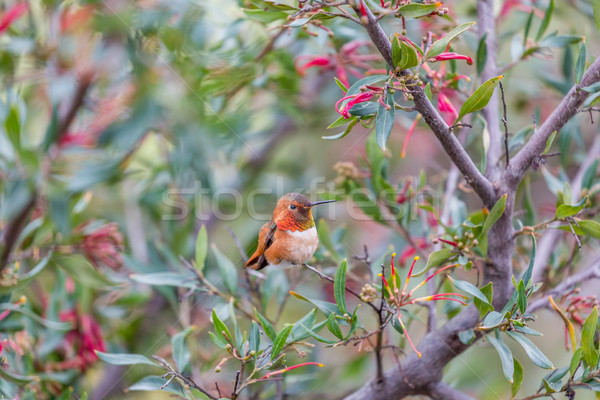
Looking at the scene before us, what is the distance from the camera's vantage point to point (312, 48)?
1.71 meters

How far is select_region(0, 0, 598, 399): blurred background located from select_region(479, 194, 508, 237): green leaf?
241mm

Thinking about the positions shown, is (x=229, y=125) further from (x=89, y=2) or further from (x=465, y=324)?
(x=465, y=324)

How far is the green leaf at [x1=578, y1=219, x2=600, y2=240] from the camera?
103 centimetres

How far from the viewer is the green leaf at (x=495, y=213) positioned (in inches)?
37.2

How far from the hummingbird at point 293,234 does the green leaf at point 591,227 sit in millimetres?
506

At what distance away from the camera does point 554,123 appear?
3.12 ft

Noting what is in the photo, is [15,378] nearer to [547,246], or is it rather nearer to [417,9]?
[417,9]

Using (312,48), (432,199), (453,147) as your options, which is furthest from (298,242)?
(312,48)

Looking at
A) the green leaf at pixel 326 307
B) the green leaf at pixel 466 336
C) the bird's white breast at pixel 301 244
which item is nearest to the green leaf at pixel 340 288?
the green leaf at pixel 326 307

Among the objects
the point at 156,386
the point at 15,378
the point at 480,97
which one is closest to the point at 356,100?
the point at 480,97

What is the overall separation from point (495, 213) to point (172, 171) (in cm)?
99

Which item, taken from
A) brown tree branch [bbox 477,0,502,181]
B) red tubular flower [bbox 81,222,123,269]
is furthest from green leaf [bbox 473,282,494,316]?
red tubular flower [bbox 81,222,123,269]

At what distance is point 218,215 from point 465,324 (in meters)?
1.14

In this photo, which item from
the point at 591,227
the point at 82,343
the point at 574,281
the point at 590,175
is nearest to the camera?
the point at 591,227
